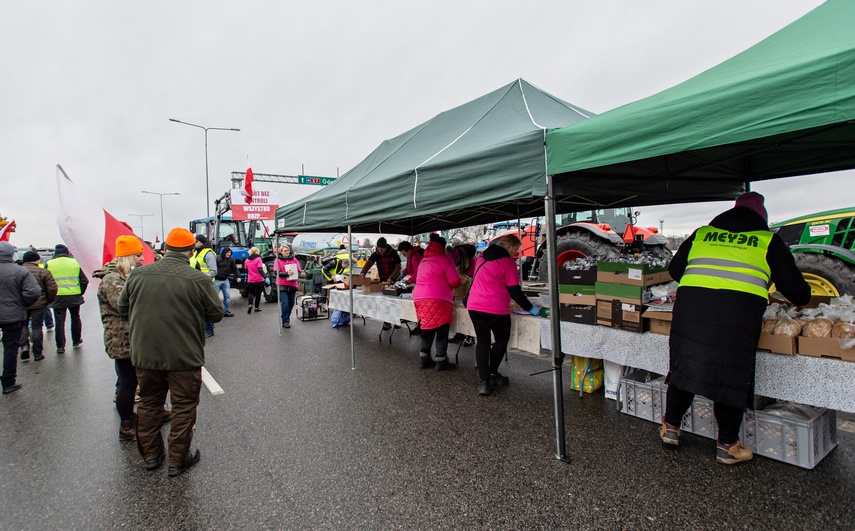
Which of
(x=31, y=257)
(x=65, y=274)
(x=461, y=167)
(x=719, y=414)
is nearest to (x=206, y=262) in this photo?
(x=65, y=274)

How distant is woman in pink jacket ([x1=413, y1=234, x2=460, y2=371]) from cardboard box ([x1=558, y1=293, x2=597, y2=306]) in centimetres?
146

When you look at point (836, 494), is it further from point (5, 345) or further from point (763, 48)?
point (5, 345)

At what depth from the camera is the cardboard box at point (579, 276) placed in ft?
12.6

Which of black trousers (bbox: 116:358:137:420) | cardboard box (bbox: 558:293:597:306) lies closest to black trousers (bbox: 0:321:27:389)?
black trousers (bbox: 116:358:137:420)

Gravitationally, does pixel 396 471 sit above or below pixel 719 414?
below

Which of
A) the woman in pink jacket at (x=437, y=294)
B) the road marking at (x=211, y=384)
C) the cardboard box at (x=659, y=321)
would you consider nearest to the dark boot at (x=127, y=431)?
the road marking at (x=211, y=384)

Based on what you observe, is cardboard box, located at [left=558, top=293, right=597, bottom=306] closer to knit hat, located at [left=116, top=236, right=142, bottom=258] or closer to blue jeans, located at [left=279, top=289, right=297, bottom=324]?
knit hat, located at [left=116, top=236, right=142, bottom=258]

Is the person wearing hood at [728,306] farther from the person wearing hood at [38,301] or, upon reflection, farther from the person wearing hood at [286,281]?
the person wearing hood at [38,301]

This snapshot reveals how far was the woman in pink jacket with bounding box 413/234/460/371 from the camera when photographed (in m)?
5.18

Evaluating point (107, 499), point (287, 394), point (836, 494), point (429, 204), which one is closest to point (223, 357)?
point (287, 394)

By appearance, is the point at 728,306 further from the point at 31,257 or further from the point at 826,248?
the point at 31,257

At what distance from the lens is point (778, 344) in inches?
106

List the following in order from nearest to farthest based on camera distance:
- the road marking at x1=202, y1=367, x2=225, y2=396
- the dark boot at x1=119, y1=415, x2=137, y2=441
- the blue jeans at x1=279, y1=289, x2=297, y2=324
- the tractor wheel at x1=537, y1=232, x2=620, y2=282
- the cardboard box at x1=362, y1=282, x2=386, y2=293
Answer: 1. the dark boot at x1=119, y1=415, x2=137, y2=441
2. the road marking at x1=202, y1=367, x2=225, y2=396
3. the cardboard box at x1=362, y1=282, x2=386, y2=293
4. the tractor wheel at x1=537, y1=232, x2=620, y2=282
5. the blue jeans at x1=279, y1=289, x2=297, y2=324

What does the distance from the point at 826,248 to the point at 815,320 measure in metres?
3.60
